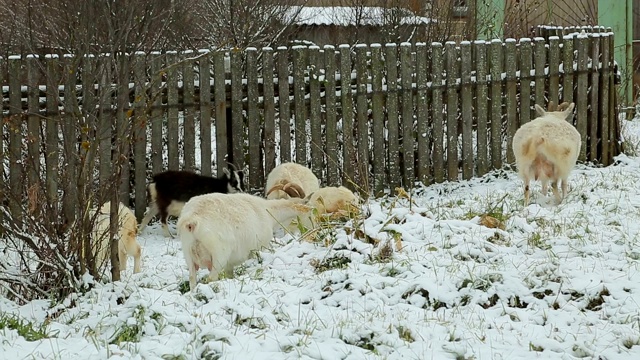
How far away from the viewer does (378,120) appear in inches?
460

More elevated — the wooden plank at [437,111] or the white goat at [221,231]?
the wooden plank at [437,111]

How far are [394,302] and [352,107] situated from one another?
582cm

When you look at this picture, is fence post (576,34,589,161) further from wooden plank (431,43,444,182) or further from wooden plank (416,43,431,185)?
wooden plank (416,43,431,185)

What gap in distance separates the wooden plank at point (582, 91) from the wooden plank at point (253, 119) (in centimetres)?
473

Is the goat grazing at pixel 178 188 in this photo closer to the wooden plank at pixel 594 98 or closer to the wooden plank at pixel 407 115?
the wooden plank at pixel 407 115

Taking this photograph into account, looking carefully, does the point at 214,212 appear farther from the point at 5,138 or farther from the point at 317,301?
the point at 5,138

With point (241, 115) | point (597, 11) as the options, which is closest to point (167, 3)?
point (241, 115)

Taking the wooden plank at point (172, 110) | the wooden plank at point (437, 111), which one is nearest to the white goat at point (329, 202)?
the wooden plank at point (172, 110)

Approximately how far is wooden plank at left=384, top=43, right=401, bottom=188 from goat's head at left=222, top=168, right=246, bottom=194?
2.12 meters

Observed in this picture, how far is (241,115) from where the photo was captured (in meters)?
11.0

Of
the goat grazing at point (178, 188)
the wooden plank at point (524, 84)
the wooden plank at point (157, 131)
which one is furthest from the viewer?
the wooden plank at point (524, 84)

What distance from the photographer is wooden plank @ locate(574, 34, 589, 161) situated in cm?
1280

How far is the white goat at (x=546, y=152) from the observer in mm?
9594

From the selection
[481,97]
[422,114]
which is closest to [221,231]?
[422,114]
